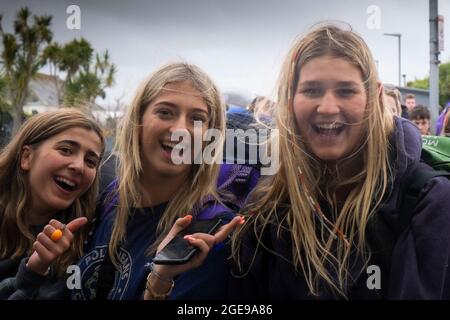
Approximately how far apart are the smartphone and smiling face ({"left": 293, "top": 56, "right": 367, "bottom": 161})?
1.28 ft

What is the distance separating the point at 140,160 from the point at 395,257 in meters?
0.82

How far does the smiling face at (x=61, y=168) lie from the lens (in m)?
1.41

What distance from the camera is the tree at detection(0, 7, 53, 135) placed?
58.6 inches

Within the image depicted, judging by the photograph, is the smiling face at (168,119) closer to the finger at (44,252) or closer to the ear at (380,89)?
the finger at (44,252)

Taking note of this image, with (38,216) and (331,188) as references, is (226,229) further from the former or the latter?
(38,216)

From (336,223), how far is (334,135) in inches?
10.0

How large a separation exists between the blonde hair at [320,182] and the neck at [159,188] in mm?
262

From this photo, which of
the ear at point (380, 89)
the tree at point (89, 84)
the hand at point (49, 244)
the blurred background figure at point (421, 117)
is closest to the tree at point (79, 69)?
the tree at point (89, 84)

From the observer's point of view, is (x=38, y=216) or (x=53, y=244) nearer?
(x=53, y=244)

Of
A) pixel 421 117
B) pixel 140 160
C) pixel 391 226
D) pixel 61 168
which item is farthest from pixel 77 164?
pixel 421 117

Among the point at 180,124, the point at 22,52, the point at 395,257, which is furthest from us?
the point at 22,52

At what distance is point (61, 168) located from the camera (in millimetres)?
1404

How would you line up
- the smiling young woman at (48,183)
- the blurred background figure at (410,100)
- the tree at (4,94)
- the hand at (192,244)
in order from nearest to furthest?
the hand at (192,244) → the smiling young woman at (48,183) → the tree at (4,94) → the blurred background figure at (410,100)

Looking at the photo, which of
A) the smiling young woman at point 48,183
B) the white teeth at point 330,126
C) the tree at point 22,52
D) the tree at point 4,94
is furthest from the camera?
the tree at point 4,94
